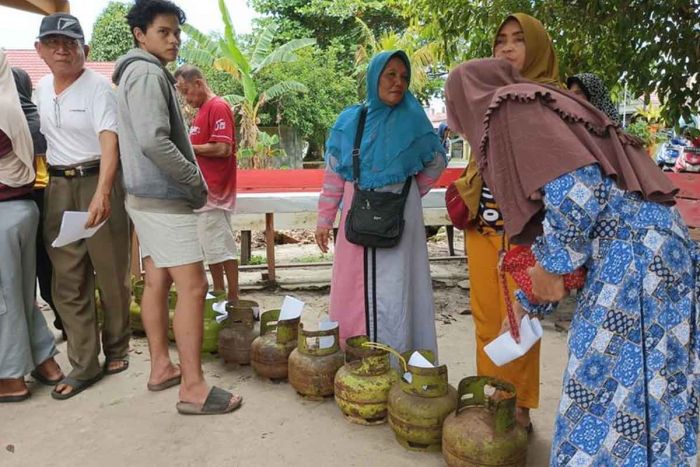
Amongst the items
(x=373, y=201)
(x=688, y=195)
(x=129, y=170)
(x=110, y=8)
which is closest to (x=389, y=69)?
(x=373, y=201)

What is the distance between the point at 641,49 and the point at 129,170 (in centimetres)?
297

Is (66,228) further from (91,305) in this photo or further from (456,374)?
(456,374)

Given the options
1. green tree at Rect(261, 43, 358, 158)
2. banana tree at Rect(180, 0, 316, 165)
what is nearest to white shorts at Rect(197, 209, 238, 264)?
banana tree at Rect(180, 0, 316, 165)

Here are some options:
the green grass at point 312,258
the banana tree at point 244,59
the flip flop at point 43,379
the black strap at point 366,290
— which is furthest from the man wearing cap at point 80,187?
the banana tree at point 244,59

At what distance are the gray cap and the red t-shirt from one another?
4.75ft

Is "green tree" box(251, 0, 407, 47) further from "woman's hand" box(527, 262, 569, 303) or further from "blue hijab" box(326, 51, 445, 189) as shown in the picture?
"woman's hand" box(527, 262, 569, 303)

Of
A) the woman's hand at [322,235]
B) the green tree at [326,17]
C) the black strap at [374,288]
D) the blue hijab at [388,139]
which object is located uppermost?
the green tree at [326,17]

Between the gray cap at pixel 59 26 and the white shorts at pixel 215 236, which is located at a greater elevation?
the gray cap at pixel 59 26

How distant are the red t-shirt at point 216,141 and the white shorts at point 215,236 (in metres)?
0.08

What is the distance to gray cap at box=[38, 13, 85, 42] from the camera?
9.51ft

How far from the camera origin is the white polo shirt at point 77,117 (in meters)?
3.03

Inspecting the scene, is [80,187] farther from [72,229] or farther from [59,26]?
[59,26]

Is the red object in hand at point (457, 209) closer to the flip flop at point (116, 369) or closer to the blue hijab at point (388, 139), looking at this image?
the blue hijab at point (388, 139)

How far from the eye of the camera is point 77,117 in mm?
3057
